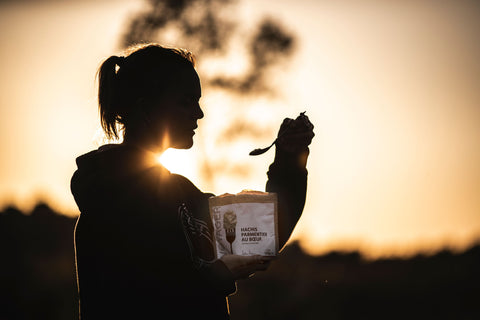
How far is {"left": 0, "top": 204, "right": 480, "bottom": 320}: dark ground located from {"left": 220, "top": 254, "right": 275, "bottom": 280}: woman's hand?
20.4 ft

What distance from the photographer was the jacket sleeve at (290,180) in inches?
93.0

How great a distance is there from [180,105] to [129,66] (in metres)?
0.29

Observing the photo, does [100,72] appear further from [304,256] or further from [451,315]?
[304,256]

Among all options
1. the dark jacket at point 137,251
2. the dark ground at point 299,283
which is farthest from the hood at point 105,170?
the dark ground at point 299,283

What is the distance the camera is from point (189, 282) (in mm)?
2105

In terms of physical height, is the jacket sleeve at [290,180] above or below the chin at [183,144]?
below

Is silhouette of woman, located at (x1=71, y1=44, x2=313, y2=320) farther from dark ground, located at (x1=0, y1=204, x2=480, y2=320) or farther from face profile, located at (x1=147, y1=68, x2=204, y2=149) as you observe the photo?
dark ground, located at (x1=0, y1=204, x2=480, y2=320)

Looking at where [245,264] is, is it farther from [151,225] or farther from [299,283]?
[299,283]

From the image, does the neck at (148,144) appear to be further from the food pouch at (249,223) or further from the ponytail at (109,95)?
the food pouch at (249,223)

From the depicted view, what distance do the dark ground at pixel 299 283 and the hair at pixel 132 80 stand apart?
19.8 ft

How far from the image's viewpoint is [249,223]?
6.95ft

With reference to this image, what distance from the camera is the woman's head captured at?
7.62 ft

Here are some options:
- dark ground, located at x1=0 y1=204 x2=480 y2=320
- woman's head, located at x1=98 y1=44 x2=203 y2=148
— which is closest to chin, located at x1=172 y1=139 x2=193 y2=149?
woman's head, located at x1=98 y1=44 x2=203 y2=148

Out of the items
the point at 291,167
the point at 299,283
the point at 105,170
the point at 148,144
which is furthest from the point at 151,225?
the point at 299,283
